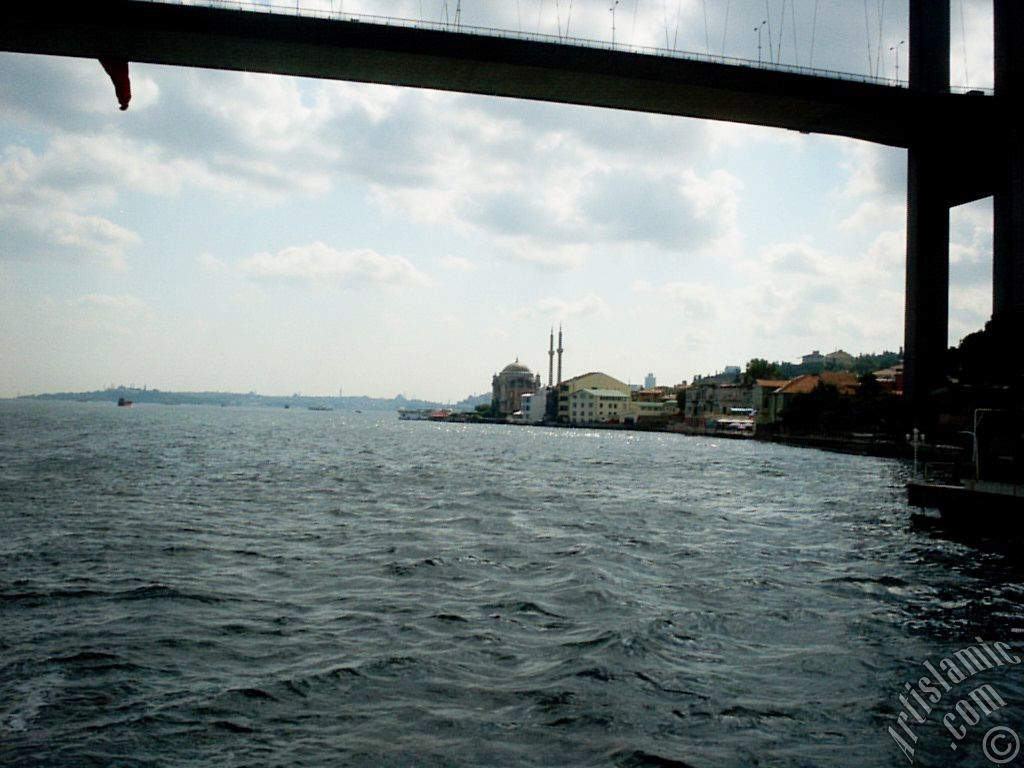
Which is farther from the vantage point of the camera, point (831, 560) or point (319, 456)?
point (319, 456)

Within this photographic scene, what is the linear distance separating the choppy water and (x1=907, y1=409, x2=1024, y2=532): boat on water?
1225 millimetres

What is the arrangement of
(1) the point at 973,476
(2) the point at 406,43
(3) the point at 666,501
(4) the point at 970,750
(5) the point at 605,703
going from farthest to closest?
(2) the point at 406,43 → (3) the point at 666,501 → (1) the point at 973,476 → (5) the point at 605,703 → (4) the point at 970,750

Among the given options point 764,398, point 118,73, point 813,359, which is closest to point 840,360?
point 813,359

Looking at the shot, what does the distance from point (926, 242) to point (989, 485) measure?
962 inches

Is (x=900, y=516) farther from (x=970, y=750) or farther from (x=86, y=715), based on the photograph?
(x=86, y=715)

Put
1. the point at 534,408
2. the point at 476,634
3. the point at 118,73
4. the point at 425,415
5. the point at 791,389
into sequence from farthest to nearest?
1. the point at 425,415
2. the point at 534,408
3. the point at 791,389
4. the point at 118,73
5. the point at 476,634

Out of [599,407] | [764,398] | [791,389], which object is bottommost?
[599,407]

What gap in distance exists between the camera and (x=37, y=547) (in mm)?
10062

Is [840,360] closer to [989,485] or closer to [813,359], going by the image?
[813,359]

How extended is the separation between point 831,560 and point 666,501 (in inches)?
287

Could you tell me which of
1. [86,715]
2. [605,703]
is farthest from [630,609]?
[86,715]

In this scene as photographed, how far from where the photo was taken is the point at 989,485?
1449cm

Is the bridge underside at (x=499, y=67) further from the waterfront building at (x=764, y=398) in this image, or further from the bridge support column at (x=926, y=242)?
the waterfront building at (x=764, y=398)

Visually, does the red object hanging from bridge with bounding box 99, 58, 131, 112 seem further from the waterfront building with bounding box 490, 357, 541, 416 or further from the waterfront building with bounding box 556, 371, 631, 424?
the waterfront building with bounding box 490, 357, 541, 416
